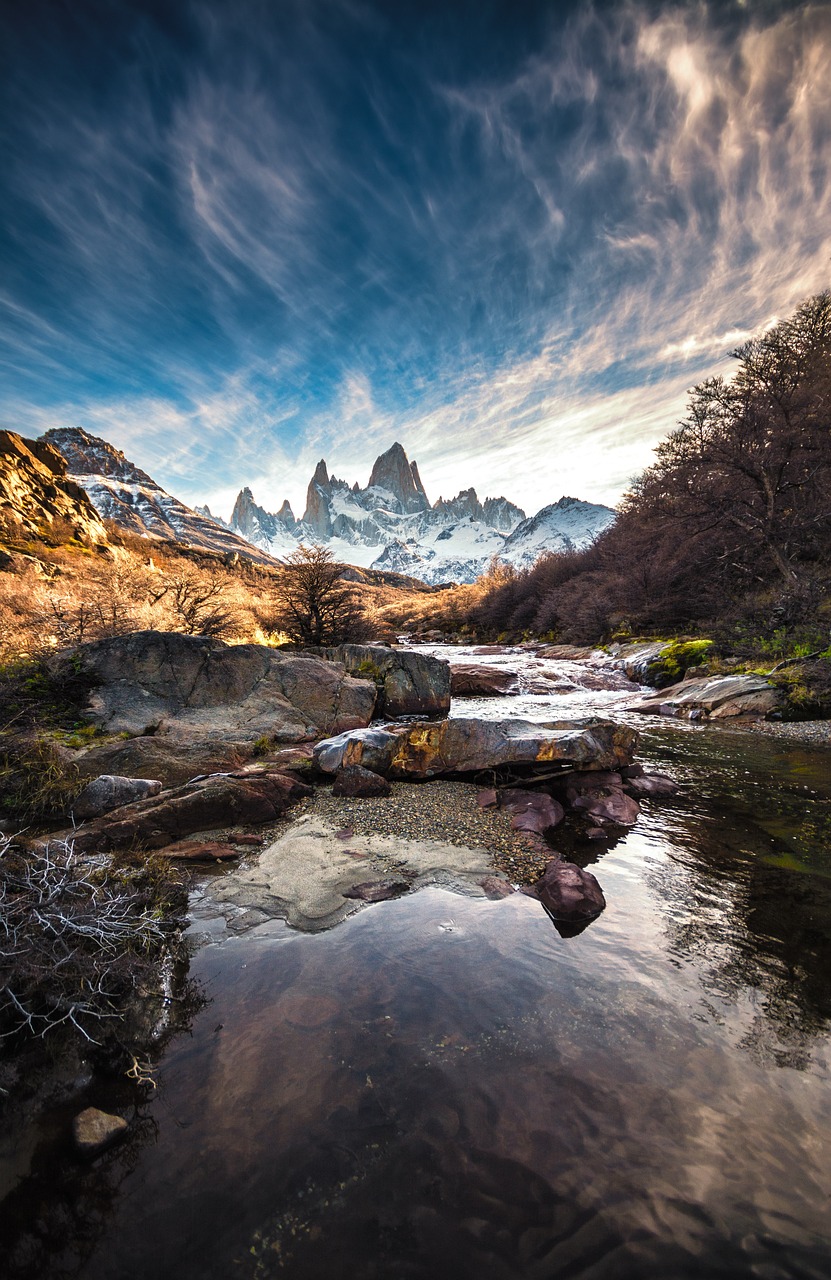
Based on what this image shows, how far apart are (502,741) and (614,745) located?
86.8 inches

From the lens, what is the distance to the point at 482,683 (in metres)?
19.3

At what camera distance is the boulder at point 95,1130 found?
95.8 inches

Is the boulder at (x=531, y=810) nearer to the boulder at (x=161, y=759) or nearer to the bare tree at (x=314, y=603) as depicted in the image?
the boulder at (x=161, y=759)

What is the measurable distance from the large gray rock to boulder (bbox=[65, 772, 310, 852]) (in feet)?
8.90

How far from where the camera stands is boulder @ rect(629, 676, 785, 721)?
1299 centimetres

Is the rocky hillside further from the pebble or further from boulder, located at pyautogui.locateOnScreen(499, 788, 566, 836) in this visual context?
the pebble

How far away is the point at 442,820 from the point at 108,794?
500 cm

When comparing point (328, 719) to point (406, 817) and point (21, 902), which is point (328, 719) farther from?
point (21, 902)

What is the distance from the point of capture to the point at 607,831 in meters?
6.64


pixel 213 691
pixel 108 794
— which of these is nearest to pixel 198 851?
pixel 108 794

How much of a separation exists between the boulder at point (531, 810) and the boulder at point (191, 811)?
3601 millimetres

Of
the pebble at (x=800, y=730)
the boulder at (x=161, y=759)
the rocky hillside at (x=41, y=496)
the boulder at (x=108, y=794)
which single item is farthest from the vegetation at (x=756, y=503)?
the rocky hillside at (x=41, y=496)

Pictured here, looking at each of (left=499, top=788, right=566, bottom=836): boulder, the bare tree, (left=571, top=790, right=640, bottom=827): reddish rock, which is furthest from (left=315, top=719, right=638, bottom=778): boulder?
the bare tree

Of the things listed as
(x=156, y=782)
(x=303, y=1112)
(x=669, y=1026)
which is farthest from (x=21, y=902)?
(x=669, y=1026)
